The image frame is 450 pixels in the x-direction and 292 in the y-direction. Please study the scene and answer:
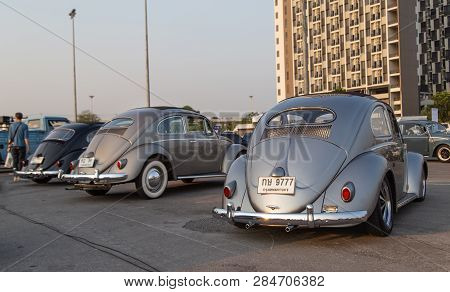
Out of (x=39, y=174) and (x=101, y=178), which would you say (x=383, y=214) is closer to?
(x=101, y=178)

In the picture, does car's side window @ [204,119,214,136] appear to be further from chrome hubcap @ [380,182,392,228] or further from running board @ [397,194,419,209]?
chrome hubcap @ [380,182,392,228]

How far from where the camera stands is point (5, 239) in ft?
20.0

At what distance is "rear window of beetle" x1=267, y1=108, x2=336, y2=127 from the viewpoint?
5934 mm

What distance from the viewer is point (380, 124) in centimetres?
651

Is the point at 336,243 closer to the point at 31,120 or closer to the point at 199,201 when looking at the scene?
the point at 199,201

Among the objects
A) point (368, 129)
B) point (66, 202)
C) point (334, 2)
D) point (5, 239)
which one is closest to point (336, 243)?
point (368, 129)

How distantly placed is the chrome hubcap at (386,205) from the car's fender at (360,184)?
0.34 metres

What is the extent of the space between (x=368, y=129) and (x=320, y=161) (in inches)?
38.2

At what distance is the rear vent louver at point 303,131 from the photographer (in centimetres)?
574

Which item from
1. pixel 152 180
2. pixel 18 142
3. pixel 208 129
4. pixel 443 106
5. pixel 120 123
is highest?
pixel 443 106

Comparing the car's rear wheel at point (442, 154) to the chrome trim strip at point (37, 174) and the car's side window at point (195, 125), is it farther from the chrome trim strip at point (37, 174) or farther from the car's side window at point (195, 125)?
the chrome trim strip at point (37, 174)

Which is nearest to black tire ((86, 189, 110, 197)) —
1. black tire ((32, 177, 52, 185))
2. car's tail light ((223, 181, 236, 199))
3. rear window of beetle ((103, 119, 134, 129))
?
rear window of beetle ((103, 119, 134, 129))

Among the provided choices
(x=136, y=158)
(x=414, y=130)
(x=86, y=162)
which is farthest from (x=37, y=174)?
(x=414, y=130)

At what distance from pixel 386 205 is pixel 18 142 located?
436 inches
